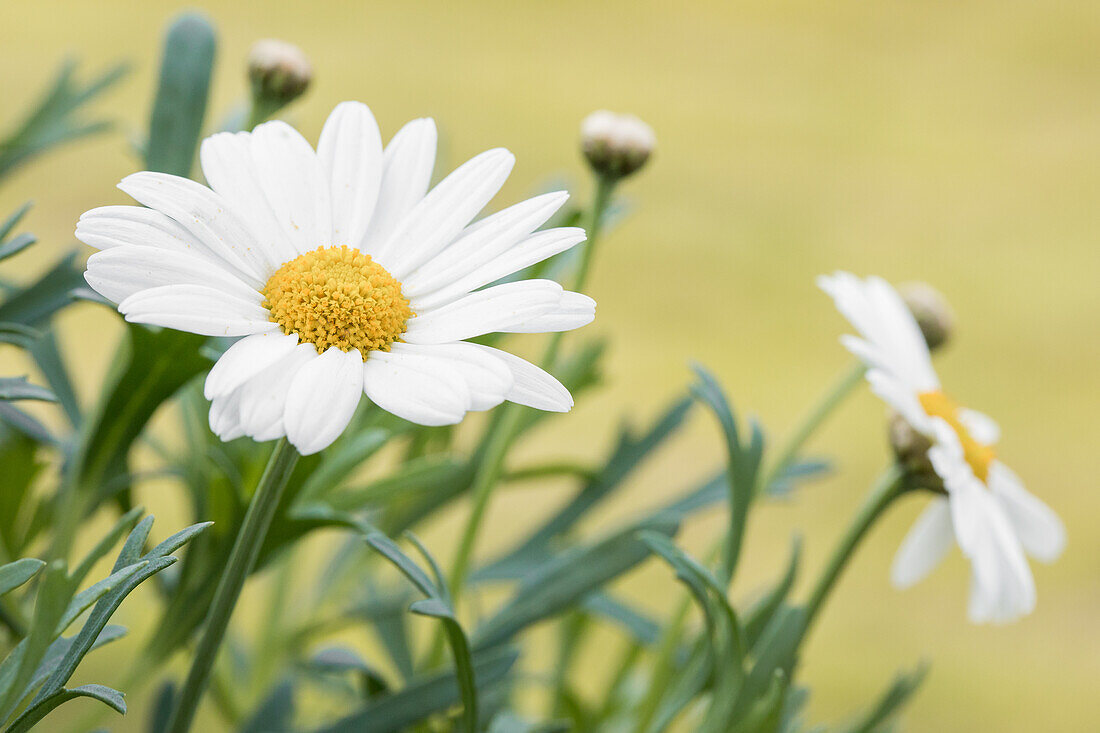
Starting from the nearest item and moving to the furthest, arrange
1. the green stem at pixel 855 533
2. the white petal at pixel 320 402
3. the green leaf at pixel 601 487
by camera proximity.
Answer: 1. the white petal at pixel 320 402
2. the green stem at pixel 855 533
3. the green leaf at pixel 601 487

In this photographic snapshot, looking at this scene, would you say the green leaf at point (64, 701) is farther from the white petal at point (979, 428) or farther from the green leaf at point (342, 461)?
the white petal at point (979, 428)

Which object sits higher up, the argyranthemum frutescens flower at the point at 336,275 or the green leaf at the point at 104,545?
the argyranthemum frutescens flower at the point at 336,275

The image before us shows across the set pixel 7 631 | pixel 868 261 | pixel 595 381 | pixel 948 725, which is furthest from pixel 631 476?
pixel 868 261

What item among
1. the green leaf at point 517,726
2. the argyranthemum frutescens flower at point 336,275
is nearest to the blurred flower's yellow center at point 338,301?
the argyranthemum frutescens flower at point 336,275

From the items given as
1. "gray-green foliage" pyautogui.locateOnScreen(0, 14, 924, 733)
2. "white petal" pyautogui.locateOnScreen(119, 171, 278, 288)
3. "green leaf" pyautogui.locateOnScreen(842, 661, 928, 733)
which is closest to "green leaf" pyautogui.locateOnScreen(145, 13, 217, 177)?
"gray-green foliage" pyautogui.locateOnScreen(0, 14, 924, 733)

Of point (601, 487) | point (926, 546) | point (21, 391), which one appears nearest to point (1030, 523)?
point (926, 546)

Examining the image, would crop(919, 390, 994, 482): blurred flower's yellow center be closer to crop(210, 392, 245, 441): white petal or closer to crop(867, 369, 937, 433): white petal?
crop(867, 369, 937, 433): white petal

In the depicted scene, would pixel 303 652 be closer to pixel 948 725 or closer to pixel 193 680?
pixel 193 680
